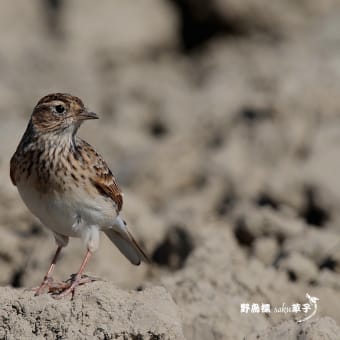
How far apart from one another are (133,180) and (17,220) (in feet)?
6.86

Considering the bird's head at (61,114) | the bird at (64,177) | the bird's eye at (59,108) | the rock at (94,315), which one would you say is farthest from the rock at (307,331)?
the bird's eye at (59,108)

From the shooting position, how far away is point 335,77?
42.8ft

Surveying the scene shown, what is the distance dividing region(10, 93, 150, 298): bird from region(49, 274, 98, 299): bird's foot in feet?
0.31

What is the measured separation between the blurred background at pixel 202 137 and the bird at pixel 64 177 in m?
0.81

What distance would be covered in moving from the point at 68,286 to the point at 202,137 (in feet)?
16.9

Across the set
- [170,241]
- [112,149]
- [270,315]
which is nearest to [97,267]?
[170,241]

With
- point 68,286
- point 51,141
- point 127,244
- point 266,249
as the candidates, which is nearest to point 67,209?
point 51,141

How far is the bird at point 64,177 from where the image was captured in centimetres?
731

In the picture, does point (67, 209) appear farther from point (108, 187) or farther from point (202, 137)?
point (202, 137)

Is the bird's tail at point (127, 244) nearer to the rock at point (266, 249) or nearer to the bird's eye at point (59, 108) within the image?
the bird's eye at point (59, 108)

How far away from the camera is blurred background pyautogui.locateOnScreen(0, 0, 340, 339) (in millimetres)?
8133

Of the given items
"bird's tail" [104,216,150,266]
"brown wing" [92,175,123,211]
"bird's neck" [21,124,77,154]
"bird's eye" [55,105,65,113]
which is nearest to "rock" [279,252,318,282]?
"bird's tail" [104,216,150,266]

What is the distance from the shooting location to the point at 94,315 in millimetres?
6469

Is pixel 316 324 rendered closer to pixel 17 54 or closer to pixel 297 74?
pixel 297 74
